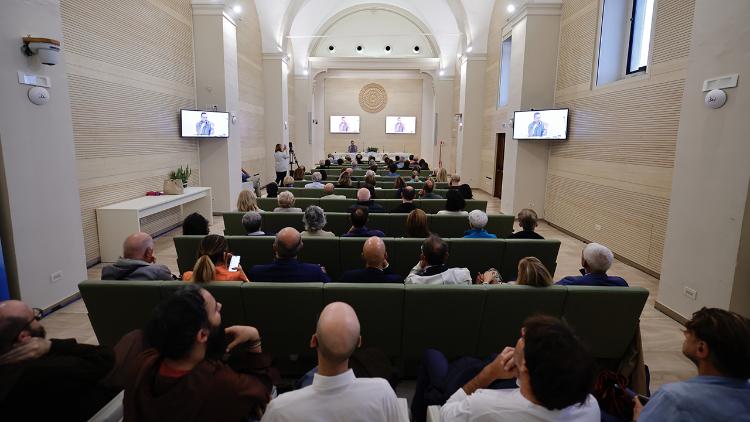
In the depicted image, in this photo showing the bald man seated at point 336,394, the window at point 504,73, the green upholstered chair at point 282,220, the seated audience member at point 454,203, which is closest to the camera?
the bald man seated at point 336,394

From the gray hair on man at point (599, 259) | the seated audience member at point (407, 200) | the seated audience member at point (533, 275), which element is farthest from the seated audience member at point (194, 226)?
the gray hair on man at point (599, 259)

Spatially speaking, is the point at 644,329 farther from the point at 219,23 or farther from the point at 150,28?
the point at 219,23

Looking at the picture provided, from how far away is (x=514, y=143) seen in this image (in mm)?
8242

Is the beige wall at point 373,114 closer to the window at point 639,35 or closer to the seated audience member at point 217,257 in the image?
the window at point 639,35

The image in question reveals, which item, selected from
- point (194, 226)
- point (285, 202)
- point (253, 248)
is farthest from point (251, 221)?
point (285, 202)

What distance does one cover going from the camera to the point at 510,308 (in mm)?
2398

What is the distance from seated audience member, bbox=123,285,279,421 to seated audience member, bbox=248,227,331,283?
1207mm

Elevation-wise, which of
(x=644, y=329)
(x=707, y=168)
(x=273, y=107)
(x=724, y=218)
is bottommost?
(x=644, y=329)

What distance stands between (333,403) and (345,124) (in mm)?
19266

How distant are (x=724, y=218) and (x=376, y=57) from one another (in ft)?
51.2

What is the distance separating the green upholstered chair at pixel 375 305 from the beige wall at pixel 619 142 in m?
4.06

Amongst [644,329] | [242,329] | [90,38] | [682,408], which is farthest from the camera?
[90,38]

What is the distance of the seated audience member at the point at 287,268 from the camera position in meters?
2.69

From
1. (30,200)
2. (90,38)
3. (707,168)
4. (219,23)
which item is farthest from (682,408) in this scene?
(219,23)
